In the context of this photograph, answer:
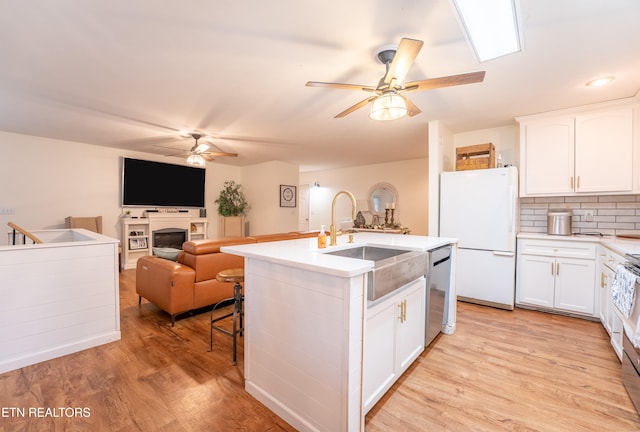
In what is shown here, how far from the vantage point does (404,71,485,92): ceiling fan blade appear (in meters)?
1.70

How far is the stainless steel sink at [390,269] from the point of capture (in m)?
1.37

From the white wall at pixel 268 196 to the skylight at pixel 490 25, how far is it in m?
5.36

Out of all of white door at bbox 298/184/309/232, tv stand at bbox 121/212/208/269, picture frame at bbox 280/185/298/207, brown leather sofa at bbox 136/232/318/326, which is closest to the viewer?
brown leather sofa at bbox 136/232/318/326

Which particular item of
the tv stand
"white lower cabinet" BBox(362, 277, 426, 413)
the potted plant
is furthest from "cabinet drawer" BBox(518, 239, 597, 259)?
the tv stand

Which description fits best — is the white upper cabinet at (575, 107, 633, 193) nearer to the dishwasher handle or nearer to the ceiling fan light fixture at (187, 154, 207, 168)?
the dishwasher handle

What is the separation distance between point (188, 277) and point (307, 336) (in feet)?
6.10

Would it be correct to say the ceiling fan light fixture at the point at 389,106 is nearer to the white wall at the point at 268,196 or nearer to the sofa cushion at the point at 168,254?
the sofa cushion at the point at 168,254

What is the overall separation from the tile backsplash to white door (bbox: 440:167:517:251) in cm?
63

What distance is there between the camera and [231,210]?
22.3 ft

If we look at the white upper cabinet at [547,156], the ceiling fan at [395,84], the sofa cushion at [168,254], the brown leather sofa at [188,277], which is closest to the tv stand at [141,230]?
the brown leather sofa at [188,277]

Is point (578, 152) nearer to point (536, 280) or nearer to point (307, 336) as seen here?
point (536, 280)

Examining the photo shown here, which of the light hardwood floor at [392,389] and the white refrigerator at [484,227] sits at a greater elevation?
the white refrigerator at [484,227]

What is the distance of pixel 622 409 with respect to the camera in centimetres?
161

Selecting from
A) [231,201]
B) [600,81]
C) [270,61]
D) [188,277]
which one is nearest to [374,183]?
[231,201]
